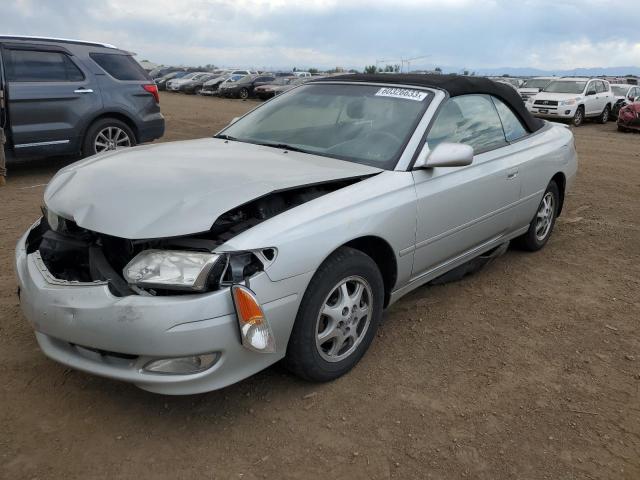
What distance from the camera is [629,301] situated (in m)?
4.09

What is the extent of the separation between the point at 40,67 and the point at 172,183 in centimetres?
564

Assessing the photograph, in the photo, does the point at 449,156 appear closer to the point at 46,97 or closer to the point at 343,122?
the point at 343,122

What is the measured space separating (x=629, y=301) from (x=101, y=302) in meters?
3.73

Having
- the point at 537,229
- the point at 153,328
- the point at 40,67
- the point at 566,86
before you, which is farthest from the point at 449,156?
the point at 566,86

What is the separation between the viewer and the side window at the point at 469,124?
3551 mm

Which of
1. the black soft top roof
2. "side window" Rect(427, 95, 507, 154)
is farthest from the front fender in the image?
the black soft top roof

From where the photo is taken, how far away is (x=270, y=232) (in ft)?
8.09

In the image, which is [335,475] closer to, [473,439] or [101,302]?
[473,439]

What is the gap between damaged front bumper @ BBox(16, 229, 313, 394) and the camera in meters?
2.27

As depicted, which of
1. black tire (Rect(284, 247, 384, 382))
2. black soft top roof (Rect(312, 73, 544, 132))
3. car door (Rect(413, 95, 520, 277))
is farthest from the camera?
black soft top roof (Rect(312, 73, 544, 132))

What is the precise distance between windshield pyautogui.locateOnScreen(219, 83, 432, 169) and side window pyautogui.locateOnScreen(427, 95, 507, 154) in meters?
0.17

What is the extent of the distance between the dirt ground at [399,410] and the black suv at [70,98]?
149 inches

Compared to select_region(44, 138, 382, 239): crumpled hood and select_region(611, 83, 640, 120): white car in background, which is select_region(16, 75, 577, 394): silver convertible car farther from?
select_region(611, 83, 640, 120): white car in background

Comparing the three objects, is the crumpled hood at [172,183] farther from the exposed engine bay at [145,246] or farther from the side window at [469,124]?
the side window at [469,124]
